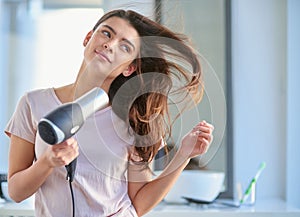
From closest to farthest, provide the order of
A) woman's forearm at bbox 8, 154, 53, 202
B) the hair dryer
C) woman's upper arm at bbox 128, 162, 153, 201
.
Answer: the hair dryer
woman's forearm at bbox 8, 154, 53, 202
woman's upper arm at bbox 128, 162, 153, 201

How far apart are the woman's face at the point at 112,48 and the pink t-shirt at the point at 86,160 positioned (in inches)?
2.6

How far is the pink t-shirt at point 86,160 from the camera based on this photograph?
2.67 ft

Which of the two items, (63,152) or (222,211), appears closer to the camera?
(63,152)

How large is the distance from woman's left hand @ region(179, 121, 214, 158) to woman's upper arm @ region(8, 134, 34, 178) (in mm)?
239

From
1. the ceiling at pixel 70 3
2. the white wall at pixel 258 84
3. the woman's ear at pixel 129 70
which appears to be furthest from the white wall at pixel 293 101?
the woman's ear at pixel 129 70

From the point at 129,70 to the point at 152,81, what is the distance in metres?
0.04

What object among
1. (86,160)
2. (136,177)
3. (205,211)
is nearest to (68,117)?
(86,160)

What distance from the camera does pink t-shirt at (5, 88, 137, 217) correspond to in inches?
32.1

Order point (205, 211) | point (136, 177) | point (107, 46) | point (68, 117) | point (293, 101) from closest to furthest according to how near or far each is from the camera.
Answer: point (68, 117)
point (107, 46)
point (136, 177)
point (205, 211)
point (293, 101)

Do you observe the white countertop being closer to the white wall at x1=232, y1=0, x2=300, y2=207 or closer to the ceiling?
the white wall at x1=232, y1=0, x2=300, y2=207

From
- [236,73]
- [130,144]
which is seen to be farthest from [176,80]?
[236,73]

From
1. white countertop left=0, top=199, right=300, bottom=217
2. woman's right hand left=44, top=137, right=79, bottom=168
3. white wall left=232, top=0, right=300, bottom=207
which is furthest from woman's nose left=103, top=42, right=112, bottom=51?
white wall left=232, top=0, right=300, bottom=207

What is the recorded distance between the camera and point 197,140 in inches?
33.5

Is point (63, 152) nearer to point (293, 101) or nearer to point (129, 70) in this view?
point (129, 70)
